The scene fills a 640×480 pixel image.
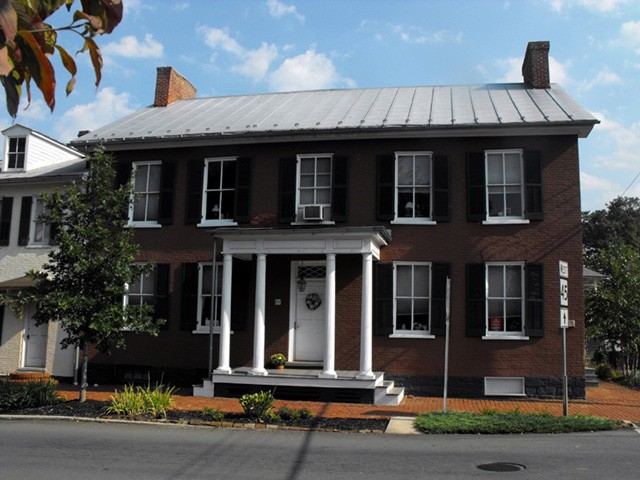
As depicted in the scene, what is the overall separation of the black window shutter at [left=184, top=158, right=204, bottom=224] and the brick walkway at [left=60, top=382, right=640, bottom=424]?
4772mm

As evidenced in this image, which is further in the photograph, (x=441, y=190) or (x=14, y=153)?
(x=14, y=153)

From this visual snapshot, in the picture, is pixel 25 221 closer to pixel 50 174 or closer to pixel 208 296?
pixel 50 174

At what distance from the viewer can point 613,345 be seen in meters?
21.6

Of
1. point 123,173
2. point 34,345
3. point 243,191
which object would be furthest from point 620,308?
point 34,345

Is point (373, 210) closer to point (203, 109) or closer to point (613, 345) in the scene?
point (203, 109)

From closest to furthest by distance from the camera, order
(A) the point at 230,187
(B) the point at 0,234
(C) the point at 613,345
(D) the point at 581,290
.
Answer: (D) the point at 581,290 < (A) the point at 230,187 < (B) the point at 0,234 < (C) the point at 613,345

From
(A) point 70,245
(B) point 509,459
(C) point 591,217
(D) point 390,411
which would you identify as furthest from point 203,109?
(C) point 591,217

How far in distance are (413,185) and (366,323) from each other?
4.01 meters

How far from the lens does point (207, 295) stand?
17.5 m

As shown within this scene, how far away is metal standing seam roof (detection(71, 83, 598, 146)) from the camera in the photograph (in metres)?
16.4

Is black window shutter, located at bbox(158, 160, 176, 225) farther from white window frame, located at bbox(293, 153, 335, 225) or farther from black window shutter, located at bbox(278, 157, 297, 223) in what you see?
white window frame, located at bbox(293, 153, 335, 225)

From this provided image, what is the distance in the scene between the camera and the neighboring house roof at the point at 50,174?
19641 mm

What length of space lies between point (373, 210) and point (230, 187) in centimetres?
411

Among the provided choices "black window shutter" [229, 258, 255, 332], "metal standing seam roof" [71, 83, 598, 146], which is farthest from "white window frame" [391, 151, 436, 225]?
"black window shutter" [229, 258, 255, 332]
